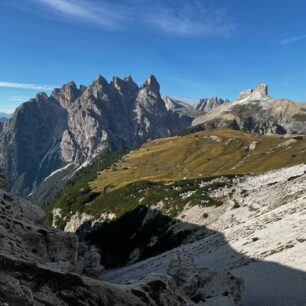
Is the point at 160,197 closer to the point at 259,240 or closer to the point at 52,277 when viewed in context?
the point at 259,240

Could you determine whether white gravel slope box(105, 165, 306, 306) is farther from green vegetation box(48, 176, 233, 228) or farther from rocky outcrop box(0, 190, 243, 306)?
rocky outcrop box(0, 190, 243, 306)

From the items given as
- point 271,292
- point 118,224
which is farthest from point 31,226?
point 118,224

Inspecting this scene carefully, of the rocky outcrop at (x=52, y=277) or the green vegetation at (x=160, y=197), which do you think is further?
the green vegetation at (x=160, y=197)

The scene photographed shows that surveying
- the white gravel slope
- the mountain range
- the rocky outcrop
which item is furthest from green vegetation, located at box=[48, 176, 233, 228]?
the rocky outcrop

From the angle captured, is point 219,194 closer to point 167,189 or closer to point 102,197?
point 167,189

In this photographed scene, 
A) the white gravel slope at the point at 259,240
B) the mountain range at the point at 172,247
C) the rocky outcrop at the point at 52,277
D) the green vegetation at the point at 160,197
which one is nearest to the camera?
the rocky outcrop at the point at 52,277

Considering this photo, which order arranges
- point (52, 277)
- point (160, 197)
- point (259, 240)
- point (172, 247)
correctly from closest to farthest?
1. point (52, 277)
2. point (259, 240)
3. point (172, 247)
4. point (160, 197)

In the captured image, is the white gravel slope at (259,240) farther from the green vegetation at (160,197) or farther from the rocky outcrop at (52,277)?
the rocky outcrop at (52,277)

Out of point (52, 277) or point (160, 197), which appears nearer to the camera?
point (52, 277)

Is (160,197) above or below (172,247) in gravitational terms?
above

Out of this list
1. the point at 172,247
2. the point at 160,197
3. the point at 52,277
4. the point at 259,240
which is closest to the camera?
the point at 52,277

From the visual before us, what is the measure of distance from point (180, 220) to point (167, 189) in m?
33.7

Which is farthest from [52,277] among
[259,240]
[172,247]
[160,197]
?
[160,197]

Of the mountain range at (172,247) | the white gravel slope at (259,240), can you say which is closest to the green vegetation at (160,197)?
the mountain range at (172,247)
